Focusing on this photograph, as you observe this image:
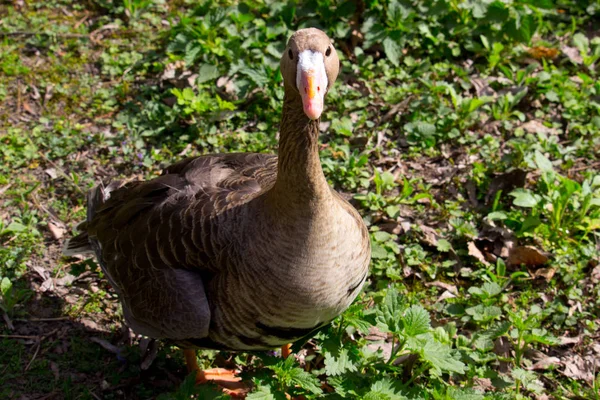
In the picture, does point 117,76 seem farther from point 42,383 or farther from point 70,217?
point 42,383

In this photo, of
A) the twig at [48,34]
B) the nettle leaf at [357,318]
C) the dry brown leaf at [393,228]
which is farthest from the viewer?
the twig at [48,34]

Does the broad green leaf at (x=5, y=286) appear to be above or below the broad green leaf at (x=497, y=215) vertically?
below

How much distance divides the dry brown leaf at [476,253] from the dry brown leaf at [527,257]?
18 cm

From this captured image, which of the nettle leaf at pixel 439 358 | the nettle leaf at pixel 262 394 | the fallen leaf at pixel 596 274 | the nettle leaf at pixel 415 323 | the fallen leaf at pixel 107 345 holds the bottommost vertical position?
the fallen leaf at pixel 107 345

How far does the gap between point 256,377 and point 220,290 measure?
541 mm

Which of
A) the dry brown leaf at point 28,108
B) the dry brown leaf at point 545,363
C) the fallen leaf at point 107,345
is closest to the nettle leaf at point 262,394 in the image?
the fallen leaf at point 107,345

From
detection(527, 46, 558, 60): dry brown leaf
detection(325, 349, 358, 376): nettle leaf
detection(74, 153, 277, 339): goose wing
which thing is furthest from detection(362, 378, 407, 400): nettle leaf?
detection(527, 46, 558, 60): dry brown leaf

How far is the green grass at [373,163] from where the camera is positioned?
399cm

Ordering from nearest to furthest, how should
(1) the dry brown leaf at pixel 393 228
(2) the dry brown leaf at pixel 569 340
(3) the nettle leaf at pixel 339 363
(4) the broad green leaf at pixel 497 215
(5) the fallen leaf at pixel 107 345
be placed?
(3) the nettle leaf at pixel 339 363
(2) the dry brown leaf at pixel 569 340
(5) the fallen leaf at pixel 107 345
(4) the broad green leaf at pixel 497 215
(1) the dry brown leaf at pixel 393 228

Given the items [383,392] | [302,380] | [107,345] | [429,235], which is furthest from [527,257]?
[107,345]

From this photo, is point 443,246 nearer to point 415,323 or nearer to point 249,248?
point 415,323

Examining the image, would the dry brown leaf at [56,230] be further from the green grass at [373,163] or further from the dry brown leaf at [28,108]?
the dry brown leaf at [28,108]

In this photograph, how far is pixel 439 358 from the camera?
3.40 metres

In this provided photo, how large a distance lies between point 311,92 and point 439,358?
1671 mm
